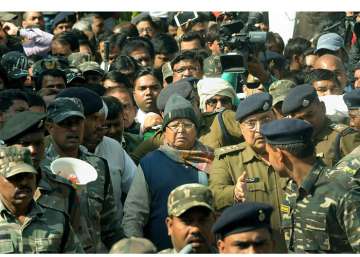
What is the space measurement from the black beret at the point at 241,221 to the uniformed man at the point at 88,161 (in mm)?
1387

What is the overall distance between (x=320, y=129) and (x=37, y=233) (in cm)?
283

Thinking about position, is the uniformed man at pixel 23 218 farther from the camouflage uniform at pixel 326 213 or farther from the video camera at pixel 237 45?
the video camera at pixel 237 45

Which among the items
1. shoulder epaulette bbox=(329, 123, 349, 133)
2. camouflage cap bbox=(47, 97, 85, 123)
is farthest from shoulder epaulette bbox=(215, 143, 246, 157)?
camouflage cap bbox=(47, 97, 85, 123)

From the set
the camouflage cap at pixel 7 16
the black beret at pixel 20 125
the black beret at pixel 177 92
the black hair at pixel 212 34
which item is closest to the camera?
the black beret at pixel 20 125

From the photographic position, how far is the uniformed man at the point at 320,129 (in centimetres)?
998

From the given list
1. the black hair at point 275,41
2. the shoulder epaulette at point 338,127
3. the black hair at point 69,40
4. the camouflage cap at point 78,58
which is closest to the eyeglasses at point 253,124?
the shoulder epaulette at point 338,127

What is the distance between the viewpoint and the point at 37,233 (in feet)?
26.6

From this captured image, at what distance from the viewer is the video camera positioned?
465 inches

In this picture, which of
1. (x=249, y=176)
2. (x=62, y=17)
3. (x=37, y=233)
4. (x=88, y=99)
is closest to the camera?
(x=37, y=233)

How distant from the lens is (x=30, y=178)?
812 cm

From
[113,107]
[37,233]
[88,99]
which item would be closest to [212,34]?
[113,107]

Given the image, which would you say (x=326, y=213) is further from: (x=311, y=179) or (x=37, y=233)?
(x=37, y=233)
